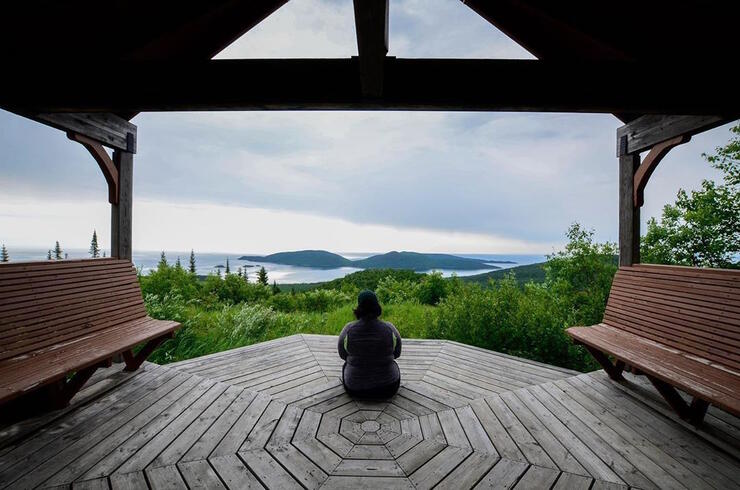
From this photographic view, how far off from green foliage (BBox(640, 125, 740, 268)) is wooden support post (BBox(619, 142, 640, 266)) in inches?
132

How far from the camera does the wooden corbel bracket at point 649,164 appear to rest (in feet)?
11.3

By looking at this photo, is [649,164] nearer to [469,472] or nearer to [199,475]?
[469,472]

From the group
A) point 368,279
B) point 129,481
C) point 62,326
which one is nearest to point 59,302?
point 62,326

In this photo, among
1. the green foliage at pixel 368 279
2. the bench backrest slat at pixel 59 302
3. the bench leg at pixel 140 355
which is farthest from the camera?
the green foliage at pixel 368 279

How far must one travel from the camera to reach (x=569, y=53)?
4.26 m

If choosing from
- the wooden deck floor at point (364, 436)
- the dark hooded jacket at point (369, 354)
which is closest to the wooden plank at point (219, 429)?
the wooden deck floor at point (364, 436)

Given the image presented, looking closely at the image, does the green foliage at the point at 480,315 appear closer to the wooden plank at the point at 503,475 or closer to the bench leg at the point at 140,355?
the bench leg at the point at 140,355

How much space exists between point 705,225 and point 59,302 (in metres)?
10.6

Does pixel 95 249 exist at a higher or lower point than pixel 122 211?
lower

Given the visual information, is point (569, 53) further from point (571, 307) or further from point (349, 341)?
point (349, 341)

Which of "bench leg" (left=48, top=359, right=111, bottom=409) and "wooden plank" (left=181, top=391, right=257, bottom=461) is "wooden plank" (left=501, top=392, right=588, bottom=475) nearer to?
"wooden plank" (left=181, top=391, right=257, bottom=461)

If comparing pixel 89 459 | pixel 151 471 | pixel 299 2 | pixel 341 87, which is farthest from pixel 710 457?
pixel 299 2

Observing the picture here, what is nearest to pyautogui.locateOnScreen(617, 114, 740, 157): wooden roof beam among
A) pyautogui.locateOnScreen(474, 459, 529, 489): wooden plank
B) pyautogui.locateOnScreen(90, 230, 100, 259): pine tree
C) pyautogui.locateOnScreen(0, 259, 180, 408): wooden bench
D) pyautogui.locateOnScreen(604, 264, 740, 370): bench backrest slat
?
pyautogui.locateOnScreen(604, 264, 740, 370): bench backrest slat

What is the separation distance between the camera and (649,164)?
3768mm
